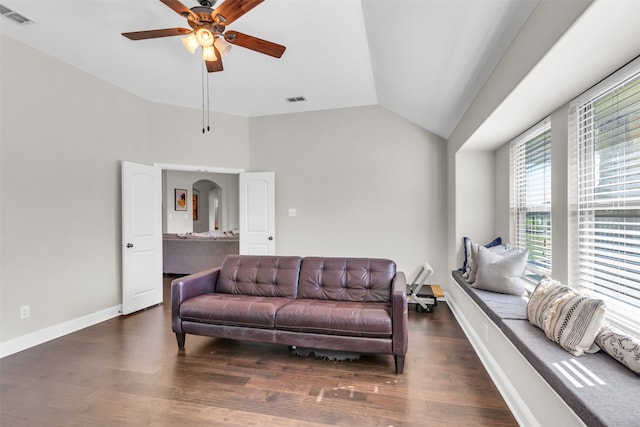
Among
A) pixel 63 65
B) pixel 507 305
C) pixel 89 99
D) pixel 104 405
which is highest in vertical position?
pixel 63 65

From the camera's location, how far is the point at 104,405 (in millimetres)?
2086

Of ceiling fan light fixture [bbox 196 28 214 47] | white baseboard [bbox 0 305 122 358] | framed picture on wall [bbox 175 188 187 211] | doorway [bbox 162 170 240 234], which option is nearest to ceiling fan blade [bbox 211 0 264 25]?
ceiling fan light fixture [bbox 196 28 214 47]

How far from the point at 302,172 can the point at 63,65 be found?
125 inches

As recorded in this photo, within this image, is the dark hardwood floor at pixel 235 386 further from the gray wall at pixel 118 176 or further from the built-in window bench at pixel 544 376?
the gray wall at pixel 118 176

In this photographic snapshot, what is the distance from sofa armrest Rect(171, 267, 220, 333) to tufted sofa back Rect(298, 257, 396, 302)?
0.97m

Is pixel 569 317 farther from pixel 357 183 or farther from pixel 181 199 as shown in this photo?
pixel 181 199

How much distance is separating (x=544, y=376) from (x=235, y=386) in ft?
6.37

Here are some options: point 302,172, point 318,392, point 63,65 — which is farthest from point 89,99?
point 318,392

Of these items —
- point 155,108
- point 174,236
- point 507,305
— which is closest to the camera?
point 507,305

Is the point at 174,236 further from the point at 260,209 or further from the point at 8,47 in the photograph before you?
the point at 8,47

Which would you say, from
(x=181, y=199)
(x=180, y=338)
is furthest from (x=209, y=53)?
→ (x=181, y=199)

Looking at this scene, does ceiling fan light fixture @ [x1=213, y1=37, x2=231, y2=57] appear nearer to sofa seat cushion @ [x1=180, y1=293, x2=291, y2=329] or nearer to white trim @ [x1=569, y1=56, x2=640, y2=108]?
sofa seat cushion @ [x1=180, y1=293, x2=291, y2=329]

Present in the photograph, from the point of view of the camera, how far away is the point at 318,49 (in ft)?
10.4

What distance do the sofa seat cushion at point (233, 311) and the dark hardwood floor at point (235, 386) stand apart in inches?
13.0
